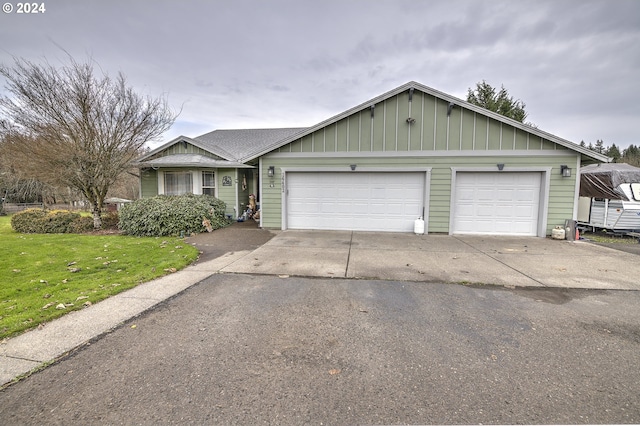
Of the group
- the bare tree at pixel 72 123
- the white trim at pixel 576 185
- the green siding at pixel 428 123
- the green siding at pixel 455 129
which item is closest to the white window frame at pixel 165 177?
the bare tree at pixel 72 123

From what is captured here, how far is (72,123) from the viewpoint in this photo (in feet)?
31.6

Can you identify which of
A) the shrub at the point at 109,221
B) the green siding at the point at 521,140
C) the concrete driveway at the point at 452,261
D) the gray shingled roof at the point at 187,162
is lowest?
the concrete driveway at the point at 452,261

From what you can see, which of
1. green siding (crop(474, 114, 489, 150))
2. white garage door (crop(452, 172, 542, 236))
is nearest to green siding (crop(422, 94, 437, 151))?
green siding (crop(474, 114, 489, 150))

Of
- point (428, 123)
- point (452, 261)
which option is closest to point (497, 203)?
point (428, 123)

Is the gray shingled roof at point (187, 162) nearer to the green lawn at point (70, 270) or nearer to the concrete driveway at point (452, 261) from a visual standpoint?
the green lawn at point (70, 270)

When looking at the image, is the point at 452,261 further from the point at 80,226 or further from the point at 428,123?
the point at 80,226

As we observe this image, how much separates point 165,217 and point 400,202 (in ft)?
25.3

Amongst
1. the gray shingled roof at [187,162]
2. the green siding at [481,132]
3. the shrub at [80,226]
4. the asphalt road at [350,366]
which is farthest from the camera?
the gray shingled roof at [187,162]

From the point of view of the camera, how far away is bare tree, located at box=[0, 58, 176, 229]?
9242 millimetres

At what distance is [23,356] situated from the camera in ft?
8.10

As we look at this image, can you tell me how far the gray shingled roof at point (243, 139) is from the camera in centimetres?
1504

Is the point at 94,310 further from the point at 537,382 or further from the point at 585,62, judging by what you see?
the point at 585,62

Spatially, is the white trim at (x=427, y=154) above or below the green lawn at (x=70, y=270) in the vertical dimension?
above

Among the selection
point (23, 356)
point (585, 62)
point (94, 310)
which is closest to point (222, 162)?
point (94, 310)
